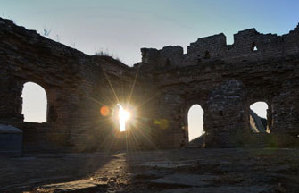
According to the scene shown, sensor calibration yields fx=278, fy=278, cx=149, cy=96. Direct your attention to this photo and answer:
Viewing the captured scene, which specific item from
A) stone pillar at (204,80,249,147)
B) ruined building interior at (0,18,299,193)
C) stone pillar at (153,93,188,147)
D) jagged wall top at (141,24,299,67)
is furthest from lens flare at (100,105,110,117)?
jagged wall top at (141,24,299,67)

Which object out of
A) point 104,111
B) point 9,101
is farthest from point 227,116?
point 9,101

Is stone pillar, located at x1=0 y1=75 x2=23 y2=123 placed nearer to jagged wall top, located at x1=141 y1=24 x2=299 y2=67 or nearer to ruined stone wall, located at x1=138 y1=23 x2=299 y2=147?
ruined stone wall, located at x1=138 y1=23 x2=299 y2=147

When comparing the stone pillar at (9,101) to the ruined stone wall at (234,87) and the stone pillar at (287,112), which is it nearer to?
the ruined stone wall at (234,87)

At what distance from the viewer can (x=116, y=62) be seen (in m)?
→ 11.1

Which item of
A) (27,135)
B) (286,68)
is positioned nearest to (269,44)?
(286,68)

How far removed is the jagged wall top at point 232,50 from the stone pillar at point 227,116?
3714mm

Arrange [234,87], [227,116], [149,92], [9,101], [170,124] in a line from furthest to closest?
[149,92]
[170,124]
[234,87]
[227,116]
[9,101]

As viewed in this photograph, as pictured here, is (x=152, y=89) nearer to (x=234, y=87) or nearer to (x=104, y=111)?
(x=234, y=87)

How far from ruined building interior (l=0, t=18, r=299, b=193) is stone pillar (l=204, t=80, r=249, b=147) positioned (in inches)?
1.6

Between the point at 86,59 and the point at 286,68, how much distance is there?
8297mm

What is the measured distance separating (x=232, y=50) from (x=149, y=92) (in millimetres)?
5732

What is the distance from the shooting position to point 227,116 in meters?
11.6

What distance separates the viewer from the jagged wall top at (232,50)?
14.8 metres

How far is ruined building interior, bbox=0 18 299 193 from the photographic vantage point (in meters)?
7.68
